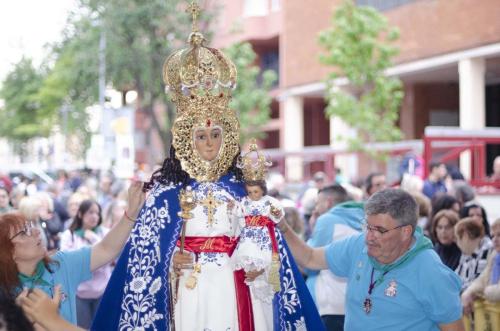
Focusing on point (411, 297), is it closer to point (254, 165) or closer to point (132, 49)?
point (254, 165)

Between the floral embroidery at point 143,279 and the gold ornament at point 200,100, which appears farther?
the gold ornament at point 200,100

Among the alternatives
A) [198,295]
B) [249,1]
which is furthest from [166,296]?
[249,1]

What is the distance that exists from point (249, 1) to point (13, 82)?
41.4 feet

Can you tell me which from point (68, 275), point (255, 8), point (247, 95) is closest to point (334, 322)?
point (68, 275)

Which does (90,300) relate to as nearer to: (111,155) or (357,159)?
(111,155)

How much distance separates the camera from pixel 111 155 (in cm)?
2217

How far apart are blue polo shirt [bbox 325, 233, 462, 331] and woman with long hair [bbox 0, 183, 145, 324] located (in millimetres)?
1409

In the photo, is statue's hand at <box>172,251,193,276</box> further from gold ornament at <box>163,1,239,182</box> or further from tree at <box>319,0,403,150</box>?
tree at <box>319,0,403,150</box>

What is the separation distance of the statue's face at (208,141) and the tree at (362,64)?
16483 millimetres

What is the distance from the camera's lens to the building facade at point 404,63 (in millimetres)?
23312

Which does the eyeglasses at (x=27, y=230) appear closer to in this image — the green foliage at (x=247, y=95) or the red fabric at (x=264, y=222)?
the red fabric at (x=264, y=222)

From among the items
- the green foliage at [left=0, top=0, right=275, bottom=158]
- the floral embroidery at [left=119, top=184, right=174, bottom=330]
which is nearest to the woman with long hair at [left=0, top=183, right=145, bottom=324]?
the floral embroidery at [left=119, top=184, right=174, bottom=330]

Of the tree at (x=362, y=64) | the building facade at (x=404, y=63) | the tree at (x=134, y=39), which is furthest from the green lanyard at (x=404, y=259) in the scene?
the building facade at (x=404, y=63)

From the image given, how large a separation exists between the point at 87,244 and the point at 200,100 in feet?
11.1
